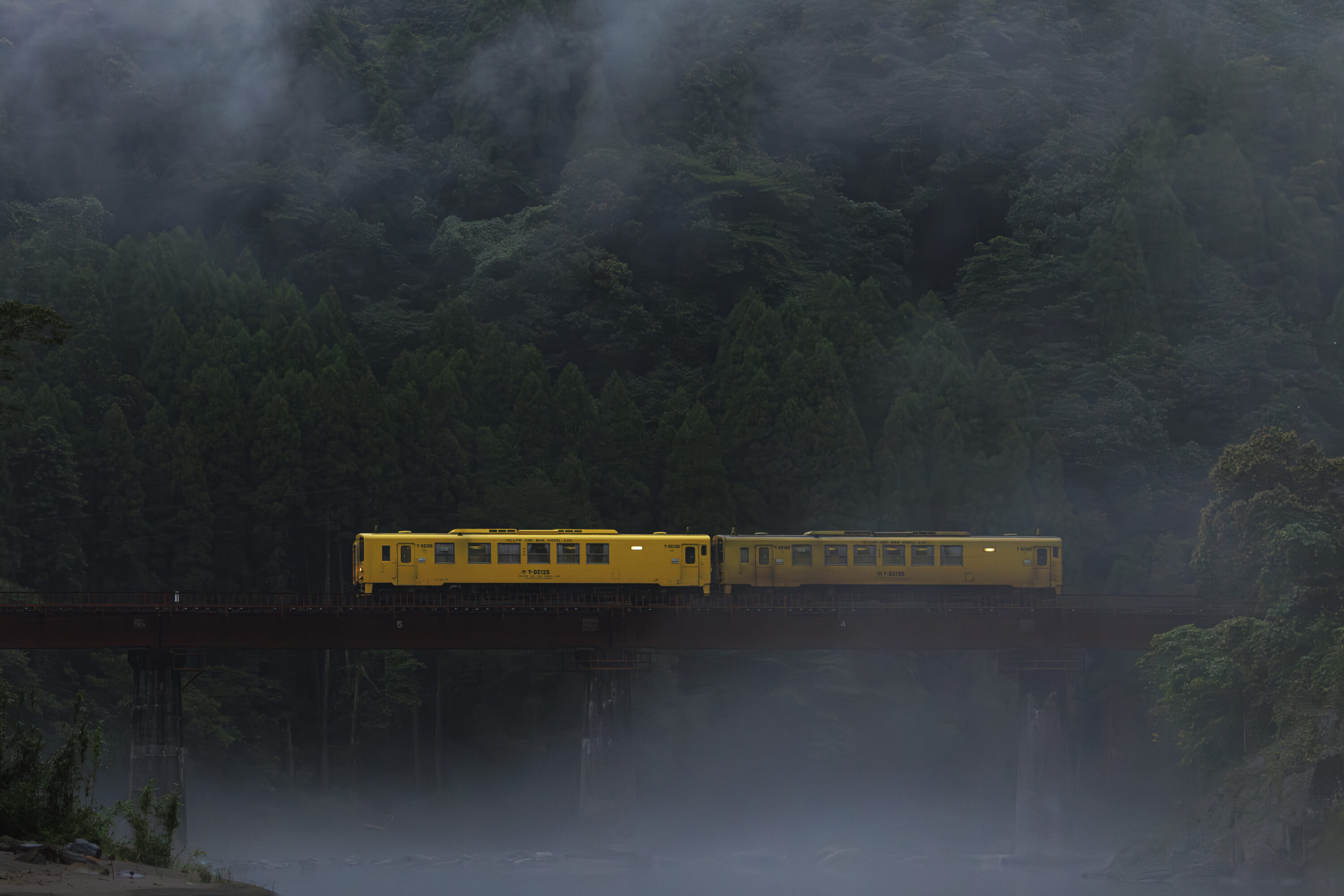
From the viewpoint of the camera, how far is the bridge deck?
2474 inches

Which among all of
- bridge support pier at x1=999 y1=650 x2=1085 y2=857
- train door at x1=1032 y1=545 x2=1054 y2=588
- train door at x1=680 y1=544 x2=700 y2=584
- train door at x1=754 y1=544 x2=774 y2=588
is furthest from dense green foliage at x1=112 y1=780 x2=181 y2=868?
train door at x1=1032 y1=545 x2=1054 y2=588

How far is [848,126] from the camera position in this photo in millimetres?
134375

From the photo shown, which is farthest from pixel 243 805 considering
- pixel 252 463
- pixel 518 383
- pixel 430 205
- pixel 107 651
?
pixel 430 205

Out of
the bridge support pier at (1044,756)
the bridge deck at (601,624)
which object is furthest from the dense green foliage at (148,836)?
the bridge support pier at (1044,756)

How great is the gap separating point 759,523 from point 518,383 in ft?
53.8

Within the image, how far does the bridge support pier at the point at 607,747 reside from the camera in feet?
220

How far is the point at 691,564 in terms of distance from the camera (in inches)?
2643

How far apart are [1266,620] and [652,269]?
65.7m

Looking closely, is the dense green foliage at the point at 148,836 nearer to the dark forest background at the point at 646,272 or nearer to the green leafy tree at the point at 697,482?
the dark forest background at the point at 646,272

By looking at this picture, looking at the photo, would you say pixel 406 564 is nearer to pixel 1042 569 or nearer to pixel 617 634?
pixel 617 634

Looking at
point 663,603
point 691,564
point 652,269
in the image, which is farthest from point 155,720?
point 652,269

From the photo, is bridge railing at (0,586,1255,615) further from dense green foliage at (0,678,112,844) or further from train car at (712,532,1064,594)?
dense green foliage at (0,678,112,844)

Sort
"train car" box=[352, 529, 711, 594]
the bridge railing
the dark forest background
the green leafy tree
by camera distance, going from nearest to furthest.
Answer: the bridge railing
"train car" box=[352, 529, 711, 594]
the dark forest background
the green leafy tree

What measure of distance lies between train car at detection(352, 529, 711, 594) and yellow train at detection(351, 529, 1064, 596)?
39 millimetres
